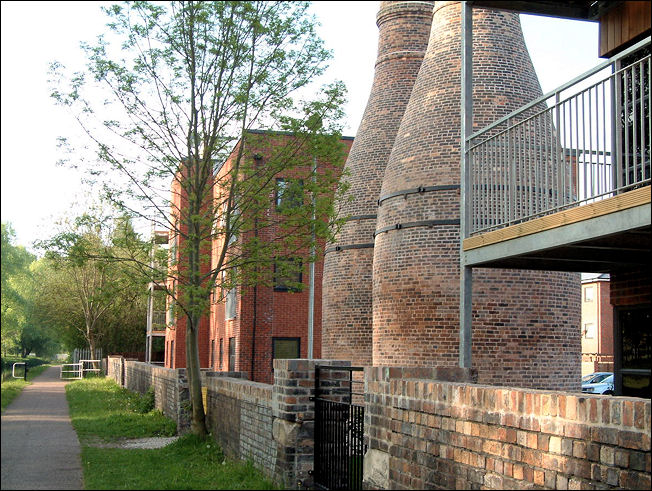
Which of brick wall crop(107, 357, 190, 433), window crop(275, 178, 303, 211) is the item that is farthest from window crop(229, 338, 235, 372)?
window crop(275, 178, 303, 211)

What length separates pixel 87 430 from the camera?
59.2 ft

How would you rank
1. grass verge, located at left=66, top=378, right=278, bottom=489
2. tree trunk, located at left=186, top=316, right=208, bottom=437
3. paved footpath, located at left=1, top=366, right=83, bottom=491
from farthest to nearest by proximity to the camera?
tree trunk, located at left=186, top=316, right=208, bottom=437 → grass verge, located at left=66, top=378, right=278, bottom=489 → paved footpath, located at left=1, top=366, right=83, bottom=491

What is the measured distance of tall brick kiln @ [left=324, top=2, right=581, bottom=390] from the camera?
14.9m

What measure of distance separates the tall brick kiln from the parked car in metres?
13.3

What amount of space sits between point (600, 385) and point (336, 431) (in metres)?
22.6

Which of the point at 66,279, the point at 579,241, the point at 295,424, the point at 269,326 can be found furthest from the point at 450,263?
the point at 66,279

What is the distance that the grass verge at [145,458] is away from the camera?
27.1 ft

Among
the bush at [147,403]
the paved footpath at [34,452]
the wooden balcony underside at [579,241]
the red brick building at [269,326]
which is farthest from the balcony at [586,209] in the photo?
the red brick building at [269,326]

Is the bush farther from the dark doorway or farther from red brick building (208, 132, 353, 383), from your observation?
the dark doorway

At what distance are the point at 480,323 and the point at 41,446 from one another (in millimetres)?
11257

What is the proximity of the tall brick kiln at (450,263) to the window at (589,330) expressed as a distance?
129 ft

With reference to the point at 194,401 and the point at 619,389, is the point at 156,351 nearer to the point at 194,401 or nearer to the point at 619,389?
the point at 194,401

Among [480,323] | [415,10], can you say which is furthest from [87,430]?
[415,10]

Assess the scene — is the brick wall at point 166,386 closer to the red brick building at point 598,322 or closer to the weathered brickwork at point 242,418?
the weathered brickwork at point 242,418
